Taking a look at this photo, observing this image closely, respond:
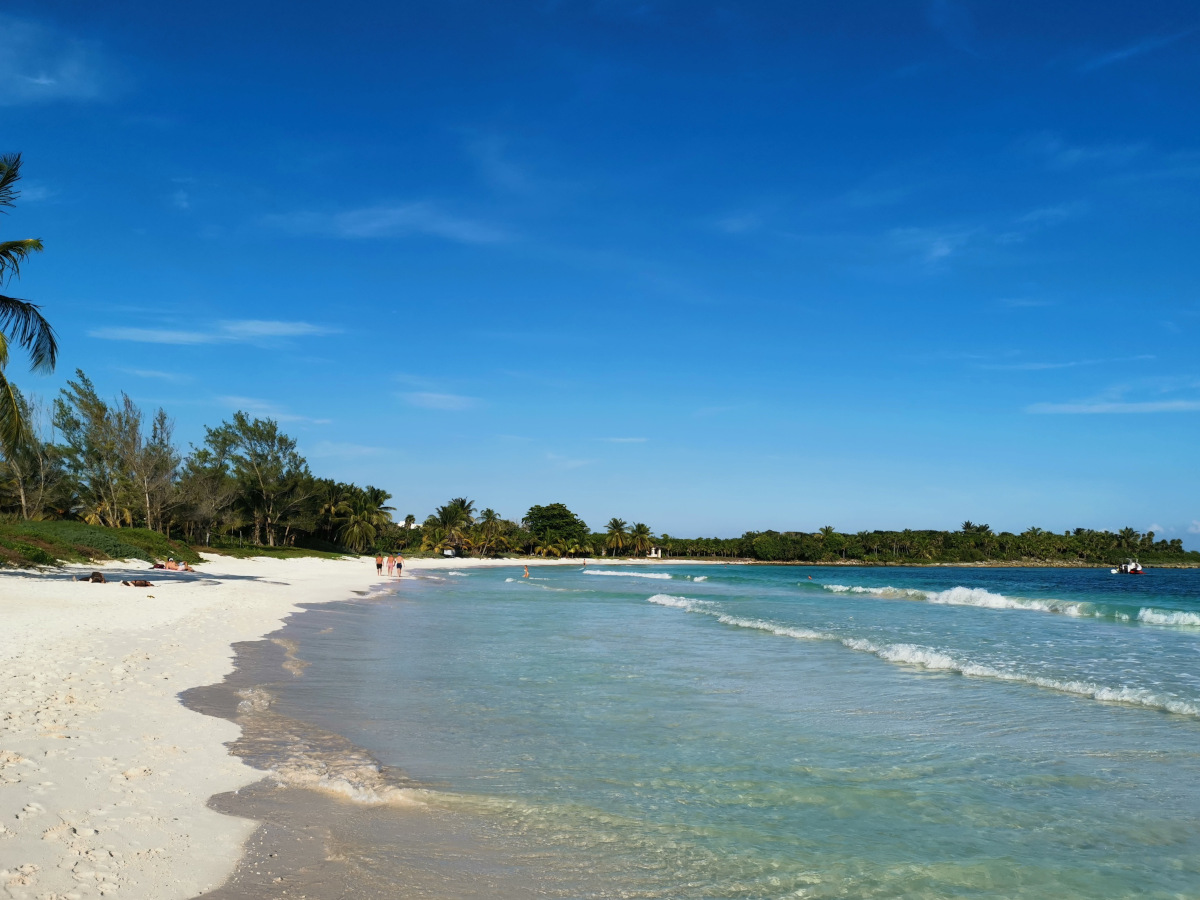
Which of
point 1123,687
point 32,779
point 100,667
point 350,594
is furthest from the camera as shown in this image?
point 350,594

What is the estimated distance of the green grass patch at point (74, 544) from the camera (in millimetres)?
29266

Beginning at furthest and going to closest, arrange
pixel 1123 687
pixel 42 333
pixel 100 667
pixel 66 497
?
pixel 66 497
pixel 42 333
pixel 1123 687
pixel 100 667

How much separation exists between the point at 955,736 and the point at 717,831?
5375 mm

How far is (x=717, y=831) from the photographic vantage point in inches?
261

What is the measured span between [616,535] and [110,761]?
15277 cm

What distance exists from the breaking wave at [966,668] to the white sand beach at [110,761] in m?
13.8

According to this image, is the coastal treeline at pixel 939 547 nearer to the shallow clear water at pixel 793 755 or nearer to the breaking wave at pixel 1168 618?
the breaking wave at pixel 1168 618

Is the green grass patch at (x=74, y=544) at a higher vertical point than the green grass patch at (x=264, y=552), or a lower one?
higher

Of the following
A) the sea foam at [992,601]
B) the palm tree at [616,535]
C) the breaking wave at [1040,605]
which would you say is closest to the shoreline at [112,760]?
the breaking wave at [1040,605]

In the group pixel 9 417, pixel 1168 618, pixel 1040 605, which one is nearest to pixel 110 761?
pixel 9 417

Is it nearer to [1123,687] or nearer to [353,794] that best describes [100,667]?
[353,794]

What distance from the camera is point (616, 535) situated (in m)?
159

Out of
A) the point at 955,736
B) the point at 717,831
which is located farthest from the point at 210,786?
the point at 955,736

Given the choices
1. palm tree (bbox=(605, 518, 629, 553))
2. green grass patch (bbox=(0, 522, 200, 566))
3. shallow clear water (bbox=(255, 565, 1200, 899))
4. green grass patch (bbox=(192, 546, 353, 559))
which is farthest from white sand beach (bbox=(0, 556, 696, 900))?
palm tree (bbox=(605, 518, 629, 553))
